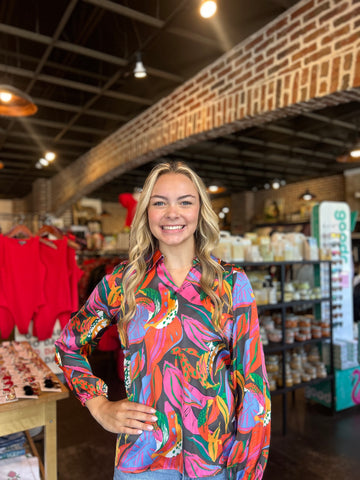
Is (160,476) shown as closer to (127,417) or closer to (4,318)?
(127,417)

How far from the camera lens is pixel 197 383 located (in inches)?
45.3

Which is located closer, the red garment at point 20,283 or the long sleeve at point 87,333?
the long sleeve at point 87,333

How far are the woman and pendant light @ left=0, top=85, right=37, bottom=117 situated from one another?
3.03 metres

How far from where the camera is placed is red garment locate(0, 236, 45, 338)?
282cm

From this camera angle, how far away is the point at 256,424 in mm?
1123

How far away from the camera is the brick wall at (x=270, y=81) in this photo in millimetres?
3061

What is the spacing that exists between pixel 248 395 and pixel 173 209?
0.64 meters

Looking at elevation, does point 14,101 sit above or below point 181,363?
above

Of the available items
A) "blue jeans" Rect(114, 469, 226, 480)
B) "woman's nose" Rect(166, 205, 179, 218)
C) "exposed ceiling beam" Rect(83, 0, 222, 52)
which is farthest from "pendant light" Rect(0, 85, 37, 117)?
"blue jeans" Rect(114, 469, 226, 480)

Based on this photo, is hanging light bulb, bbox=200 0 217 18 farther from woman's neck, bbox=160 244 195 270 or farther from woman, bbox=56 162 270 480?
woman's neck, bbox=160 244 195 270

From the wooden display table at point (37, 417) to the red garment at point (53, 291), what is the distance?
125 cm

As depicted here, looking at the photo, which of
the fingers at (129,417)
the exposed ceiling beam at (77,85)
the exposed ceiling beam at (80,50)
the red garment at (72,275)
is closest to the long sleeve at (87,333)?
the fingers at (129,417)

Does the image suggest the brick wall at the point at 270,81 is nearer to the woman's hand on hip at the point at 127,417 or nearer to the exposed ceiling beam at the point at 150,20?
the exposed ceiling beam at the point at 150,20

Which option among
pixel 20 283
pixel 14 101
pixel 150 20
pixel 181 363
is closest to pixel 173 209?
pixel 181 363
